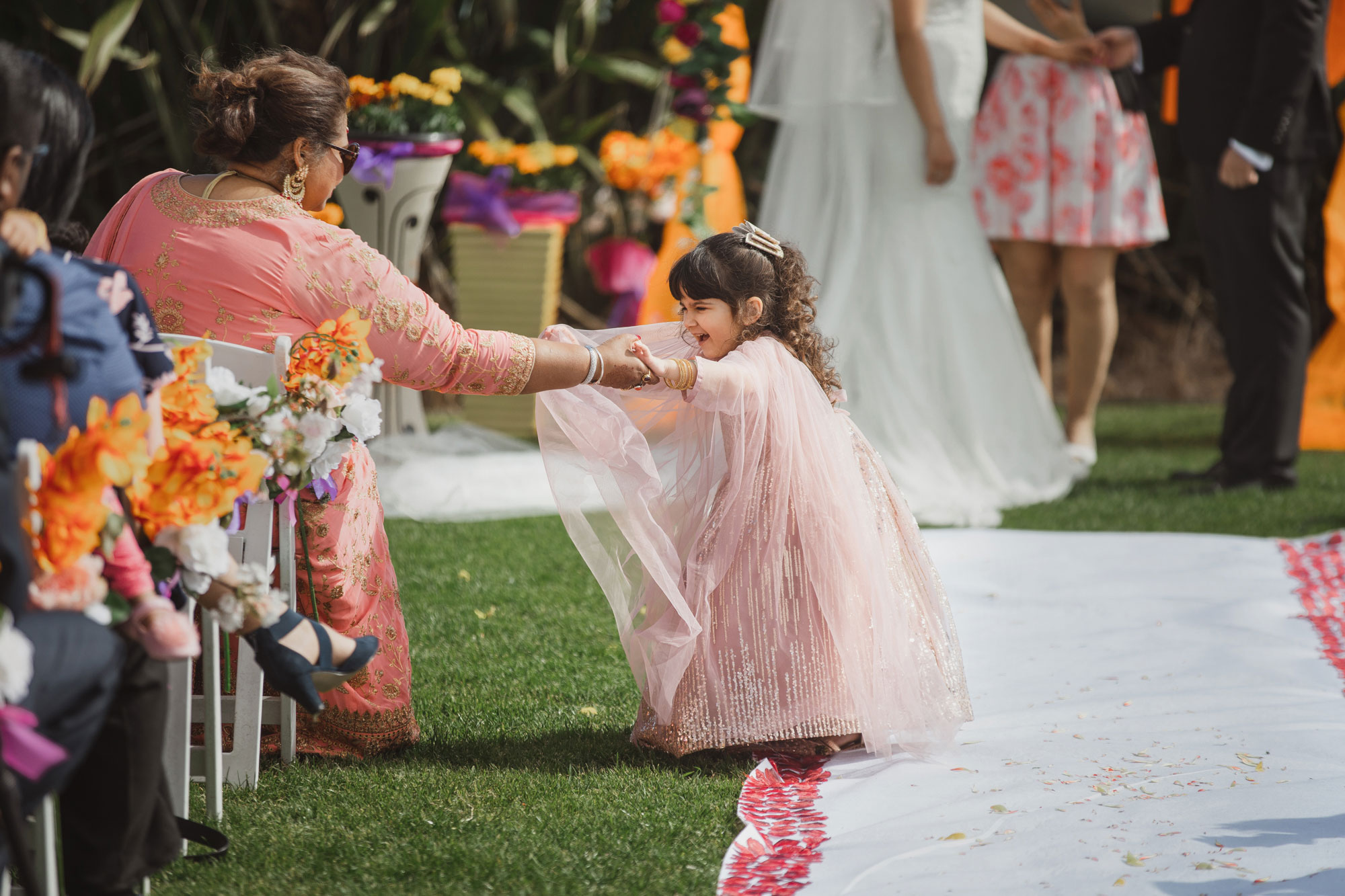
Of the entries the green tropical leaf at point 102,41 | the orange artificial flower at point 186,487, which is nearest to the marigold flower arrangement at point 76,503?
the orange artificial flower at point 186,487

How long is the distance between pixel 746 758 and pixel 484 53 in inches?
187

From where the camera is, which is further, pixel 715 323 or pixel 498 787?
pixel 715 323

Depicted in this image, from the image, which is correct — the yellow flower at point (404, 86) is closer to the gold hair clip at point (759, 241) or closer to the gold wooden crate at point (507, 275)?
the gold wooden crate at point (507, 275)

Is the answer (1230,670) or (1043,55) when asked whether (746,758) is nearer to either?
(1230,670)

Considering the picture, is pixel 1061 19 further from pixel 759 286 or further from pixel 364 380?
pixel 364 380

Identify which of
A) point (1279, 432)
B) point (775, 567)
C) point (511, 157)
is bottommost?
point (1279, 432)

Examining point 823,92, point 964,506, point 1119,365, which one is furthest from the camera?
point 1119,365

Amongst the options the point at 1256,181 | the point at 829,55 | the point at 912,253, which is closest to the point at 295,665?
the point at 912,253

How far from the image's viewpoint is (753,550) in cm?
239

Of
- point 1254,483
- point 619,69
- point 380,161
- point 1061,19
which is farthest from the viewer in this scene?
point 619,69

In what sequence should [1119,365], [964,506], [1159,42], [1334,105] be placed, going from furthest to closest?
1. [1119,365]
2. [1334,105]
3. [1159,42]
4. [964,506]

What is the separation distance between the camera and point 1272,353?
4730 mm

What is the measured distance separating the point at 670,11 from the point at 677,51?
0.21m

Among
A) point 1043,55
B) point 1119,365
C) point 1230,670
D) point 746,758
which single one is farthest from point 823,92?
point 1119,365
